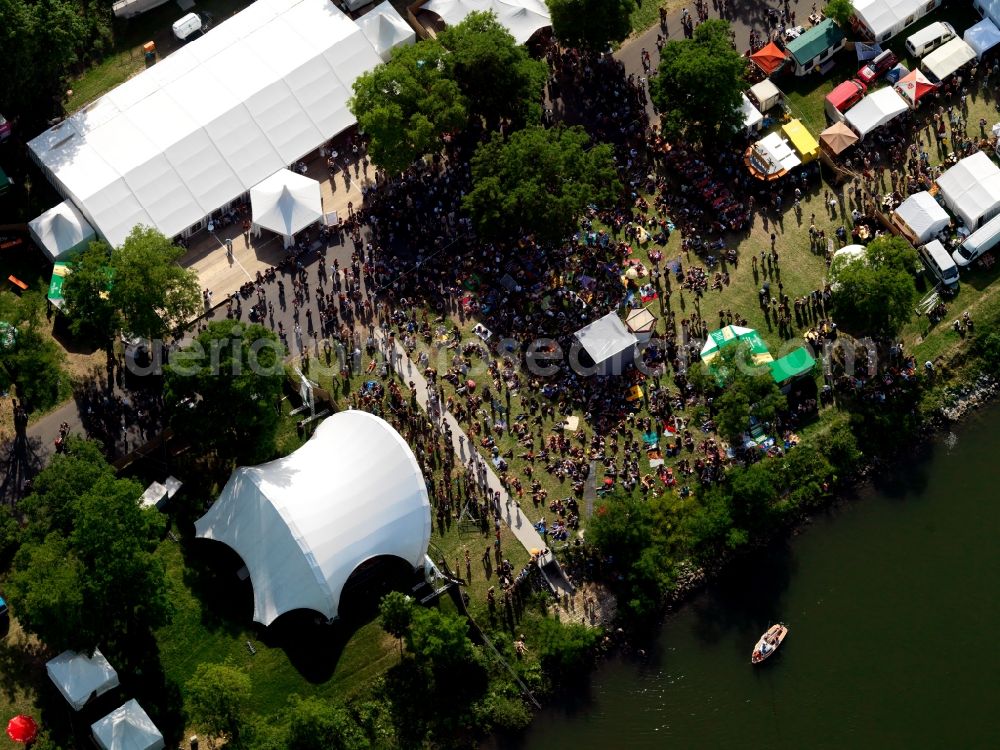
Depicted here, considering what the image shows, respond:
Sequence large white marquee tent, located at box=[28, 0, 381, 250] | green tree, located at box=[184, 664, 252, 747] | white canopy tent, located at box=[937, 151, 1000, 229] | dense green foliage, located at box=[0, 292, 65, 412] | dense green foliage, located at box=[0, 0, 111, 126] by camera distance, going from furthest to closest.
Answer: white canopy tent, located at box=[937, 151, 1000, 229] → large white marquee tent, located at box=[28, 0, 381, 250] → dense green foliage, located at box=[0, 0, 111, 126] → dense green foliage, located at box=[0, 292, 65, 412] → green tree, located at box=[184, 664, 252, 747]

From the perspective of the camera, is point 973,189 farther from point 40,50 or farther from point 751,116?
point 40,50

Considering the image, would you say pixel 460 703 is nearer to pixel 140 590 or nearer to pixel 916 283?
pixel 140 590

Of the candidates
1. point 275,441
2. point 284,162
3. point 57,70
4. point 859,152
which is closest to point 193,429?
point 275,441

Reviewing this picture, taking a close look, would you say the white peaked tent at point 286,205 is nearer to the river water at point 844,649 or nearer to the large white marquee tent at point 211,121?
the large white marquee tent at point 211,121

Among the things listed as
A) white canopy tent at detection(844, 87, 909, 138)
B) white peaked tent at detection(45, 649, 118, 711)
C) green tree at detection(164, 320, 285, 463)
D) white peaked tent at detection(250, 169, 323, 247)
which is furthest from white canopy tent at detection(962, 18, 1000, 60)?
white peaked tent at detection(45, 649, 118, 711)

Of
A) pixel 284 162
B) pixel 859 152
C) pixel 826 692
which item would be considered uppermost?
pixel 284 162

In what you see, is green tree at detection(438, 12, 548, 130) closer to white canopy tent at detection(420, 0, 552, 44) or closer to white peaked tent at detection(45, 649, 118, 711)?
white canopy tent at detection(420, 0, 552, 44)

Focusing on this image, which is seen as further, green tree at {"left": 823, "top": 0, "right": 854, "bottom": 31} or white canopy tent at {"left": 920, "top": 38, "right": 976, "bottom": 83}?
green tree at {"left": 823, "top": 0, "right": 854, "bottom": 31}

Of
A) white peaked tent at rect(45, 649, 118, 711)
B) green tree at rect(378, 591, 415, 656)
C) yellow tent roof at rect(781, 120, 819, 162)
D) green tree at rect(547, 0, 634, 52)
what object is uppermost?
green tree at rect(547, 0, 634, 52)
